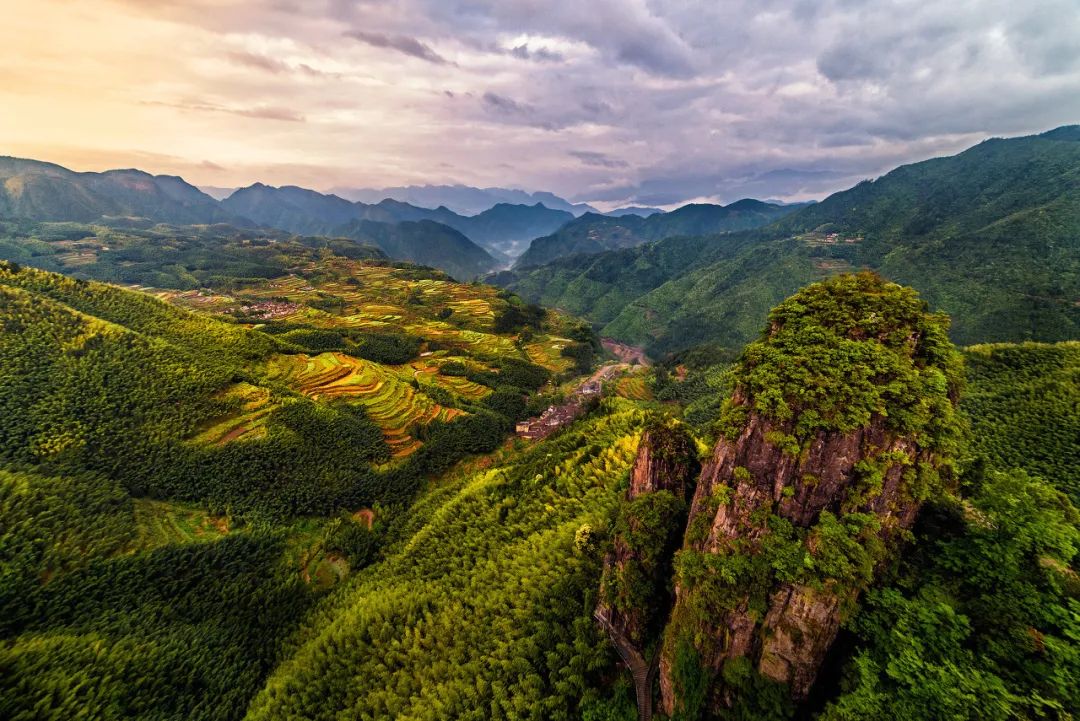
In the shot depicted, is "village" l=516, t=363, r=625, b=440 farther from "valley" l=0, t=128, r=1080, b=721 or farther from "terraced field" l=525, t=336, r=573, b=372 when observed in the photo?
"terraced field" l=525, t=336, r=573, b=372

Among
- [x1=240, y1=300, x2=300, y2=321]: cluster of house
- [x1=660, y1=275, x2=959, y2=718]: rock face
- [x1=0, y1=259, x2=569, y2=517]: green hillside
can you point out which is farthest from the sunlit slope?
[x1=240, y1=300, x2=300, y2=321]: cluster of house

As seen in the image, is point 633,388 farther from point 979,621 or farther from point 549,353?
point 979,621

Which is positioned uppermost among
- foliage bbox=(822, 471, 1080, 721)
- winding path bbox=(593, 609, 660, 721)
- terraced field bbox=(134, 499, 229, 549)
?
foliage bbox=(822, 471, 1080, 721)

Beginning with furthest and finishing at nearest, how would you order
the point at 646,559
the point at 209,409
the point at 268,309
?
the point at 268,309, the point at 209,409, the point at 646,559

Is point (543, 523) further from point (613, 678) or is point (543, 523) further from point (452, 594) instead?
point (613, 678)

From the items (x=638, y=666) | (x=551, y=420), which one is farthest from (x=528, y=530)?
(x=551, y=420)

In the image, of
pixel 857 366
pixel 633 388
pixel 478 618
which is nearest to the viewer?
pixel 857 366
